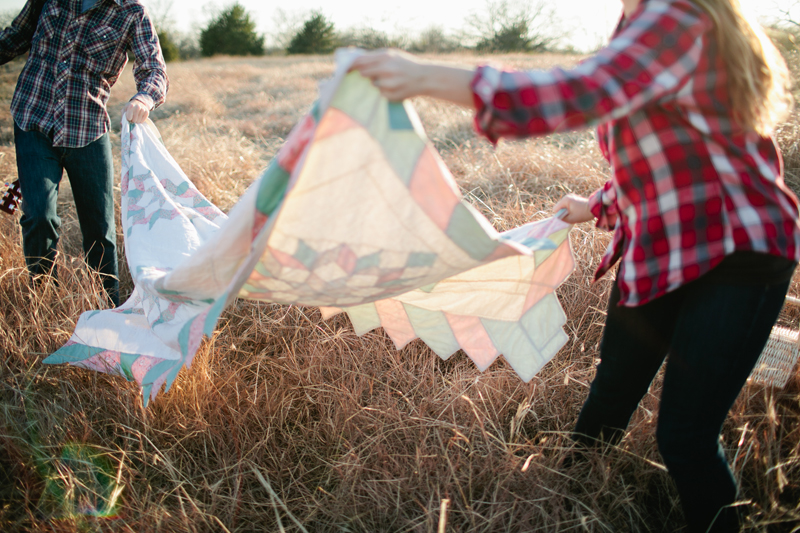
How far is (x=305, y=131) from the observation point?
3.25ft

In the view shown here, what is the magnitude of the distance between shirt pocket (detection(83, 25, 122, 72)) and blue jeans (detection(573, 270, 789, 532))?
252cm

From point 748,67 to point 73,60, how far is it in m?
2.67

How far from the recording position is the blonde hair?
0.85 metres

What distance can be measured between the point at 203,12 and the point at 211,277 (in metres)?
28.7

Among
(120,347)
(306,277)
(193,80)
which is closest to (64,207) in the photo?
(120,347)

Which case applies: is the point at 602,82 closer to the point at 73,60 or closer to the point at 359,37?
the point at 73,60

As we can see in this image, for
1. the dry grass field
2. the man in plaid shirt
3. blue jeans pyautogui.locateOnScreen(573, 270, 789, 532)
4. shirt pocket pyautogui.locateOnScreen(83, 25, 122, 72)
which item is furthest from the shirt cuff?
blue jeans pyautogui.locateOnScreen(573, 270, 789, 532)

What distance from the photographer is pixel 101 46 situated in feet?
7.13

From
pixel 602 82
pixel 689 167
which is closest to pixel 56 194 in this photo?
pixel 602 82

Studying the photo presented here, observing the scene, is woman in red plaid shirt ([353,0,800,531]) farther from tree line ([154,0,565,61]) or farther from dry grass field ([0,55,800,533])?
tree line ([154,0,565,61])

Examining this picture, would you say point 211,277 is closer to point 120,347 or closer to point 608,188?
point 120,347

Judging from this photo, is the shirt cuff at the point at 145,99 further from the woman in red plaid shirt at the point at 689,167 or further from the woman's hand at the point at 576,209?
the woman's hand at the point at 576,209

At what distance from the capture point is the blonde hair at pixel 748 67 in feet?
2.78

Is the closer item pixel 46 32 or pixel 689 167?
pixel 689 167
